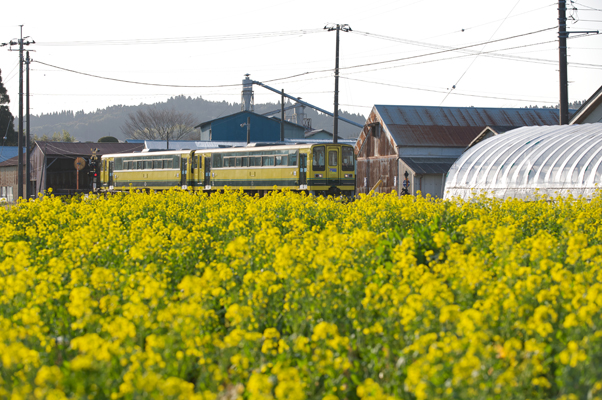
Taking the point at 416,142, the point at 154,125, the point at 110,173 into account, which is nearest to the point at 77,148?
the point at 110,173

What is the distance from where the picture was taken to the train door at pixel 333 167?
→ 91.1 ft

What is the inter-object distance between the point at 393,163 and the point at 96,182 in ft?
72.5

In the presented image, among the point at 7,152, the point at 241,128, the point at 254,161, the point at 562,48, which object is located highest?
the point at 241,128

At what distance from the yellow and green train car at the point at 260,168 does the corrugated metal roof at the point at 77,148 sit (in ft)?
62.4

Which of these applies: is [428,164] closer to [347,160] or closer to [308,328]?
[347,160]

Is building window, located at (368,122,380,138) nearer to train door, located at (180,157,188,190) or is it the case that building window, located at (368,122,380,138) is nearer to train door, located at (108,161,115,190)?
train door, located at (180,157,188,190)

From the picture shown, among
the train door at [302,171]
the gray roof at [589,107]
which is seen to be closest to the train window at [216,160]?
the train door at [302,171]

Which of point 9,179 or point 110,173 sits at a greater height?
point 110,173

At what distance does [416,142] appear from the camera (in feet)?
113

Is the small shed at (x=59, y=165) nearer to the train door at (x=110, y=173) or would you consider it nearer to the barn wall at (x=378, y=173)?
the train door at (x=110, y=173)

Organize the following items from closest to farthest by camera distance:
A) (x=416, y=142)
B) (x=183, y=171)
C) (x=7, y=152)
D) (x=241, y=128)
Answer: (x=416, y=142), (x=183, y=171), (x=7, y=152), (x=241, y=128)

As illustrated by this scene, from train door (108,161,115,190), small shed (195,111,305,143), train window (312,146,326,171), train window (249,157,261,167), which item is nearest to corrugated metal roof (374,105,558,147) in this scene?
train window (312,146,326,171)

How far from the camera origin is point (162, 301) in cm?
513

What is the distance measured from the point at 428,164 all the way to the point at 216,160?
11911 mm
